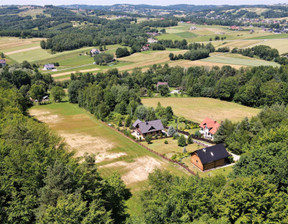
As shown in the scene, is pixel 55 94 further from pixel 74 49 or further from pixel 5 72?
pixel 74 49

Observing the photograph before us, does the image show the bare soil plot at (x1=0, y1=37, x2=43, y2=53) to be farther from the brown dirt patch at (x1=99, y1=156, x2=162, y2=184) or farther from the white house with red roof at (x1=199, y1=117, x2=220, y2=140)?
the white house with red roof at (x1=199, y1=117, x2=220, y2=140)

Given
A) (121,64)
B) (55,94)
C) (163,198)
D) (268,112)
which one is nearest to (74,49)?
(121,64)

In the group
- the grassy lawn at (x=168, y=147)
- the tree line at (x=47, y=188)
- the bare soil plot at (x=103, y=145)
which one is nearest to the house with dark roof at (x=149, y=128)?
the grassy lawn at (x=168, y=147)

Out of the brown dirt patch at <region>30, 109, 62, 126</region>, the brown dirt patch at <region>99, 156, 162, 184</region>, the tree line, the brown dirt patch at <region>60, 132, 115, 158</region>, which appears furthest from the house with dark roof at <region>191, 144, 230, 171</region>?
the brown dirt patch at <region>30, 109, 62, 126</region>

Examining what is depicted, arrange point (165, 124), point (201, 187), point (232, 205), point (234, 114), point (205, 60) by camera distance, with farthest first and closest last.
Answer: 1. point (205, 60)
2. point (234, 114)
3. point (165, 124)
4. point (201, 187)
5. point (232, 205)

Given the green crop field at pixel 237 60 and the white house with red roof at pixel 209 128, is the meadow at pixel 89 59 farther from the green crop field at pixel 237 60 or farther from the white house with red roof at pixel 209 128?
the white house with red roof at pixel 209 128

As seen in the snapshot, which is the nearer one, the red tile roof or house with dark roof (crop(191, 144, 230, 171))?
house with dark roof (crop(191, 144, 230, 171))
